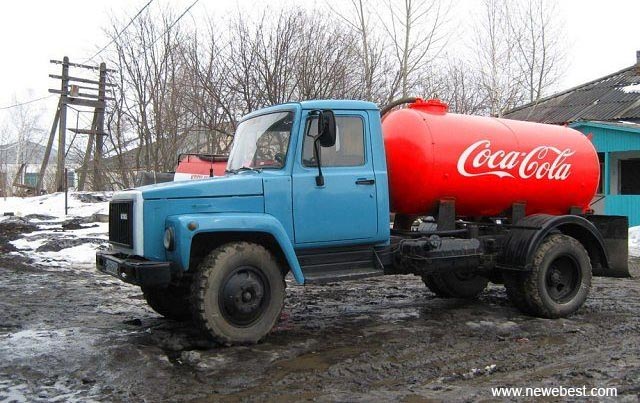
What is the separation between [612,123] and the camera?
16609 mm

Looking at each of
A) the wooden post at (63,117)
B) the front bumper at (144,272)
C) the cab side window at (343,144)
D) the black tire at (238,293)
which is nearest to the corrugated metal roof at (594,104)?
the cab side window at (343,144)

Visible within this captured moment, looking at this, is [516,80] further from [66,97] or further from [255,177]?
[255,177]

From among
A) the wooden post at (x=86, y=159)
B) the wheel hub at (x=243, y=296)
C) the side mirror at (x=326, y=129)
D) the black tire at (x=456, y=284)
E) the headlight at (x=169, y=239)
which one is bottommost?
the black tire at (x=456, y=284)

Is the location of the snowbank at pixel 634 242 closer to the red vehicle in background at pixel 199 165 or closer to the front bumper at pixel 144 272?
the red vehicle in background at pixel 199 165

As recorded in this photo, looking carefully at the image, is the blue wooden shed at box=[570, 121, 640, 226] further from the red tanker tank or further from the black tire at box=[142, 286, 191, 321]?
the black tire at box=[142, 286, 191, 321]

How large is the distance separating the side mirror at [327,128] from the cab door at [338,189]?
0.23 meters

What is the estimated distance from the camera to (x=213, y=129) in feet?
65.7

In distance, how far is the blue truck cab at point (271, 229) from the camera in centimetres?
548

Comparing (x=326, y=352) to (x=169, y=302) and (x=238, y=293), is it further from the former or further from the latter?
(x=169, y=302)

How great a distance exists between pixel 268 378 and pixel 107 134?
2245 cm

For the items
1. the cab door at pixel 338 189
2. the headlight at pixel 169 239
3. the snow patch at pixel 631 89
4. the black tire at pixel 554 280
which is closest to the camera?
the headlight at pixel 169 239

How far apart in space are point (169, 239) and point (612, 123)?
14.7m

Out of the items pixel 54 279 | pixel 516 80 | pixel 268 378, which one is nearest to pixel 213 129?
pixel 54 279

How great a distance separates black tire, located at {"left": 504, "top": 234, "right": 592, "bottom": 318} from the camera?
7.09m
